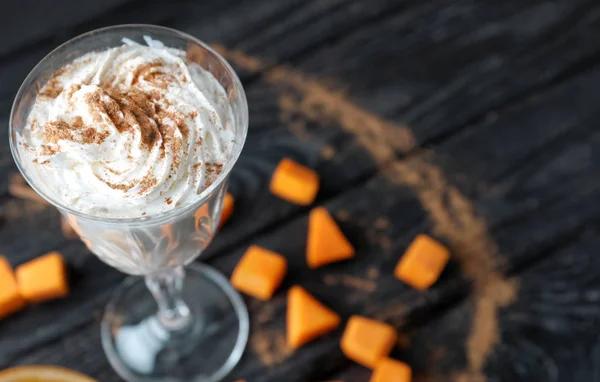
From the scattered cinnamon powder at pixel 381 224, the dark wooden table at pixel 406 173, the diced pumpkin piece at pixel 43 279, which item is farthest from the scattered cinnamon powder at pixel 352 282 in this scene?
the diced pumpkin piece at pixel 43 279

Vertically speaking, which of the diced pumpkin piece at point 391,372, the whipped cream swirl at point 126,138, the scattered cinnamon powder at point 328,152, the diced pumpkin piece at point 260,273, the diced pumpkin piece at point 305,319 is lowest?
the diced pumpkin piece at point 391,372

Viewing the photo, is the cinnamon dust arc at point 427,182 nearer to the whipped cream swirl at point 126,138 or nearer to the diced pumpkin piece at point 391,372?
the diced pumpkin piece at point 391,372

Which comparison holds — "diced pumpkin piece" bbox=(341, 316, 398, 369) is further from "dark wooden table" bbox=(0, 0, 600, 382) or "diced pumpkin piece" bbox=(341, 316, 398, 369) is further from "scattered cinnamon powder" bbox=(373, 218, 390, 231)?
"scattered cinnamon powder" bbox=(373, 218, 390, 231)

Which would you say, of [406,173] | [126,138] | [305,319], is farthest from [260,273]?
[126,138]

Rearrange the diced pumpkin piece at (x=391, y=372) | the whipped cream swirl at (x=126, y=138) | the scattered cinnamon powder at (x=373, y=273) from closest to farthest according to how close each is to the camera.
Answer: the whipped cream swirl at (x=126, y=138) → the diced pumpkin piece at (x=391, y=372) → the scattered cinnamon powder at (x=373, y=273)

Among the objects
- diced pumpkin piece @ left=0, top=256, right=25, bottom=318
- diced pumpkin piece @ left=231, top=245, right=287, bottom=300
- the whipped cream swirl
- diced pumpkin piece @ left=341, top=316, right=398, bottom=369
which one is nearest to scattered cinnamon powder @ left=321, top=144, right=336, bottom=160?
diced pumpkin piece @ left=231, top=245, right=287, bottom=300

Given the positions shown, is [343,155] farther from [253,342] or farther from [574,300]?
[574,300]
